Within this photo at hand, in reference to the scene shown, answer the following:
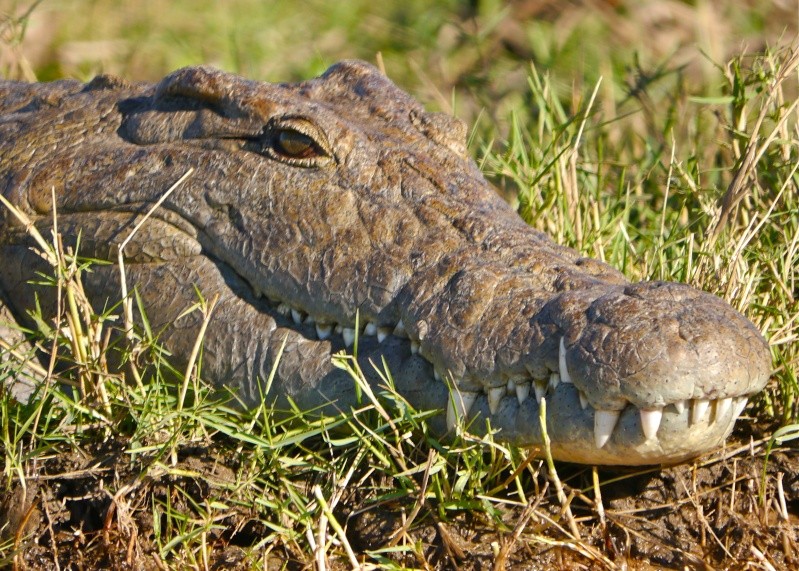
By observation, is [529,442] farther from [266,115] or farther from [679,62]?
[679,62]

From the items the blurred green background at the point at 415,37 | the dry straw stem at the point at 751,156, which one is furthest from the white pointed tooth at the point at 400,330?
the blurred green background at the point at 415,37

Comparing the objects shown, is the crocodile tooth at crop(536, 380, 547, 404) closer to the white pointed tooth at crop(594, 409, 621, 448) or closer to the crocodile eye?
the white pointed tooth at crop(594, 409, 621, 448)

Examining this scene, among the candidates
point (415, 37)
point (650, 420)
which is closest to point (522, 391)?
point (650, 420)

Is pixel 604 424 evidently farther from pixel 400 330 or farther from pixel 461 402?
pixel 400 330

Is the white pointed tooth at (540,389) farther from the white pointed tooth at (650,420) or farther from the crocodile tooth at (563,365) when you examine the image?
the white pointed tooth at (650,420)

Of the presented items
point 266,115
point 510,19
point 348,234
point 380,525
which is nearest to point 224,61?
point 510,19

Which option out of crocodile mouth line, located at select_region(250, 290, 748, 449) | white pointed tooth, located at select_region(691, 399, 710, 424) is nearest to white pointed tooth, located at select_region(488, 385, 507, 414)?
crocodile mouth line, located at select_region(250, 290, 748, 449)
